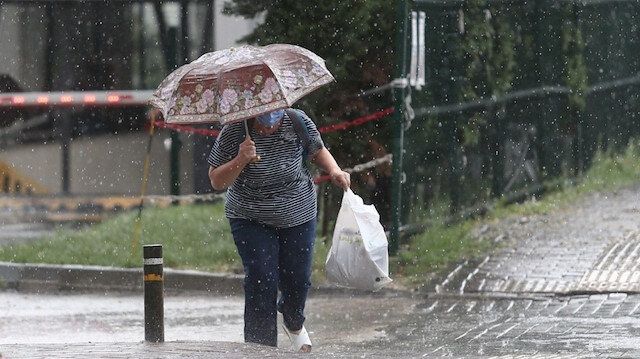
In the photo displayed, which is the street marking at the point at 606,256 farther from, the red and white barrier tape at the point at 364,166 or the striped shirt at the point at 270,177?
the striped shirt at the point at 270,177

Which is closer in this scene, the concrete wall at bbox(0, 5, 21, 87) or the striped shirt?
the striped shirt

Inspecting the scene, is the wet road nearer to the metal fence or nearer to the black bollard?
the black bollard

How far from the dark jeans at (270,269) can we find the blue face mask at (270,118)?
1.73 ft

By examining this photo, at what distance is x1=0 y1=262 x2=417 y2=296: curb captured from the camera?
12609 millimetres

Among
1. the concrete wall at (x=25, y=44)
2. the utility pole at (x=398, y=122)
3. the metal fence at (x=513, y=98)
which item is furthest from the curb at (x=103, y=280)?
the concrete wall at (x=25, y=44)

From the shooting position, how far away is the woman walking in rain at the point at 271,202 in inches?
332

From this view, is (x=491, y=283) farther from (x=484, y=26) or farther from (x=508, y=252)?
(x=484, y=26)

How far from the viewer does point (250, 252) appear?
851 cm

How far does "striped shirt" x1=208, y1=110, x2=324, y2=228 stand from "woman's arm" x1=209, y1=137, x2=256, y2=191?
116mm

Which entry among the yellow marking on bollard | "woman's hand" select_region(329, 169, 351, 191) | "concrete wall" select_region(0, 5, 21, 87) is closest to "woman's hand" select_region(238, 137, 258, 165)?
"woman's hand" select_region(329, 169, 351, 191)

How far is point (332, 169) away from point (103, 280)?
A: 5147mm

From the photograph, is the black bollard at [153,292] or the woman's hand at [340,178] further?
the black bollard at [153,292]

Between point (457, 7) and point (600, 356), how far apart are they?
5.89 meters

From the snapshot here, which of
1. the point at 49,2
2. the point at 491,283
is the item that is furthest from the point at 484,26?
the point at 49,2
